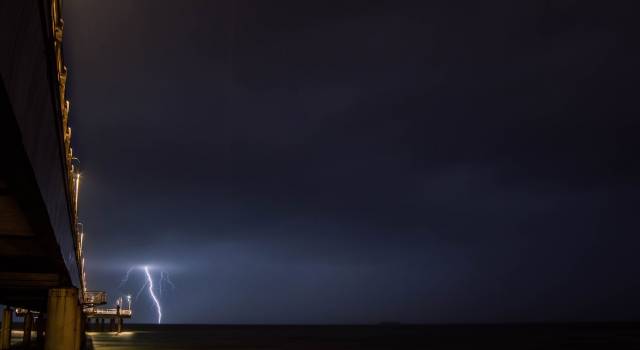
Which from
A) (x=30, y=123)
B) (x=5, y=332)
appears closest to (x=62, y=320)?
(x=30, y=123)

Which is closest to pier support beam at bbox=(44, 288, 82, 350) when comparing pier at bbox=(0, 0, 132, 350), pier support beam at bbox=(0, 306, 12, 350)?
pier at bbox=(0, 0, 132, 350)

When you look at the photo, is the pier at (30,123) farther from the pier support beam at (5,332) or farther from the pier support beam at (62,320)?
the pier support beam at (5,332)

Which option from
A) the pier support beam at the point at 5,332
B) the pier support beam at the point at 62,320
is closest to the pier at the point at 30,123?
the pier support beam at the point at 62,320

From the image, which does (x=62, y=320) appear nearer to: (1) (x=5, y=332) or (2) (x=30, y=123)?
(2) (x=30, y=123)

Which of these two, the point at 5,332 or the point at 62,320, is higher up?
the point at 62,320

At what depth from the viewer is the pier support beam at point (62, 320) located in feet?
91.9

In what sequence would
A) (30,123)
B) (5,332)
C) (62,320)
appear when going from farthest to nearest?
(5,332)
(62,320)
(30,123)

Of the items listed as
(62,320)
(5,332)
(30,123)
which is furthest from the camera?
(5,332)

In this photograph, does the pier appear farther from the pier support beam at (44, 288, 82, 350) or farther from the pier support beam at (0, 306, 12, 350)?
the pier support beam at (0, 306, 12, 350)

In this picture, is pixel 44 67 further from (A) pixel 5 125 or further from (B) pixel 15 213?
(B) pixel 15 213

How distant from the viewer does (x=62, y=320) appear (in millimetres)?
28703

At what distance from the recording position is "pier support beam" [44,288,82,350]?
28.0 metres

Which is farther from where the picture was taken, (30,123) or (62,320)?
(62,320)

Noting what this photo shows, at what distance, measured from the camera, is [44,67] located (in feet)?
24.4
